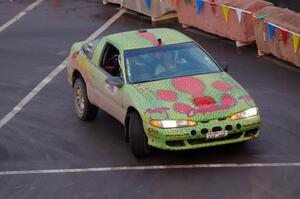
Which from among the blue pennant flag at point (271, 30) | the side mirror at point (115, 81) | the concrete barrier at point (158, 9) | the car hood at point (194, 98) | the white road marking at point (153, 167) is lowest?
the concrete barrier at point (158, 9)

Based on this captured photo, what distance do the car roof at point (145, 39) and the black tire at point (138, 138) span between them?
1639 millimetres

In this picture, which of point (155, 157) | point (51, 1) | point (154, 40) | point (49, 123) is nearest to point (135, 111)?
point (155, 157)

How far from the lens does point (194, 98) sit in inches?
428

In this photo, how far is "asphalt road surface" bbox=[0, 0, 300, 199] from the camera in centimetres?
991

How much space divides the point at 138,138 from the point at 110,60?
211cm

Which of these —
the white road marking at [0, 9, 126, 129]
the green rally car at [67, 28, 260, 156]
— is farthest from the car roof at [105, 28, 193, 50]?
the white road marking at [0, 9, 126, 129]

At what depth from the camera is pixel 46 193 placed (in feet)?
32.6

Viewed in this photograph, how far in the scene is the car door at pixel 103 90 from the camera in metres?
11.5

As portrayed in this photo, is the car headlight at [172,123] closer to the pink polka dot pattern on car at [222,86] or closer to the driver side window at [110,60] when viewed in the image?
the pink polka dot pattern on car at [222,86]

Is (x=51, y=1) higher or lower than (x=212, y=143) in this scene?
lower

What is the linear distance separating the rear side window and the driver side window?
429 mm

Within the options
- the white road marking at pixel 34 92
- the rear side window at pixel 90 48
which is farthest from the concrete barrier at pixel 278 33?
the rear side window at pixel 90 48

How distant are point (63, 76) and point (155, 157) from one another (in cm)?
578

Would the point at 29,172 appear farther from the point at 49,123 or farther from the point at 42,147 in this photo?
the point at 49,123
